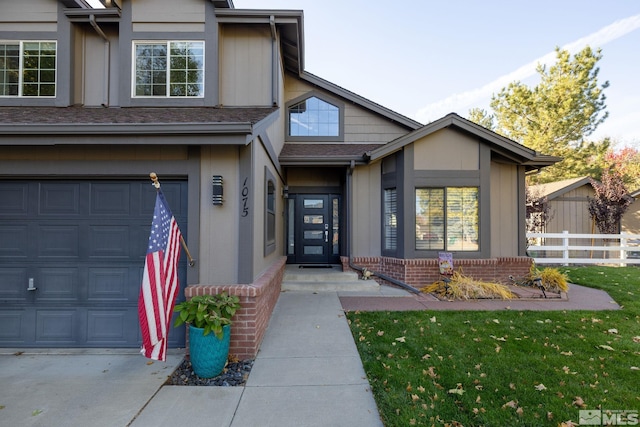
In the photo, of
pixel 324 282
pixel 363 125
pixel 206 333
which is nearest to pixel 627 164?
pixel 363 125

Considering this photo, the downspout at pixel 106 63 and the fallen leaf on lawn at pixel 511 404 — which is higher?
the downspout at pixel 106 63

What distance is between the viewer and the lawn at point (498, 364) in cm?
286

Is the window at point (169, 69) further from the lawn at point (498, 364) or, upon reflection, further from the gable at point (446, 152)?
the lawn at point (498, 364)

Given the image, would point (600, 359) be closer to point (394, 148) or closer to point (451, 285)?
point (451, 285)

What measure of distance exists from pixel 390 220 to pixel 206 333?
5.82 m

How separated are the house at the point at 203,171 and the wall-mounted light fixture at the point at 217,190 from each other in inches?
0.8

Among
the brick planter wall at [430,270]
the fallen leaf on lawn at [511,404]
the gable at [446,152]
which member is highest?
the gable at [446,152]

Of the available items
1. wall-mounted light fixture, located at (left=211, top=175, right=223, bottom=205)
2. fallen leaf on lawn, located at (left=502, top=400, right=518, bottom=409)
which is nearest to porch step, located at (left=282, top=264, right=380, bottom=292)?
wall-mounted light fixture, located at (left=211, top=175, right=223, bottom=205)

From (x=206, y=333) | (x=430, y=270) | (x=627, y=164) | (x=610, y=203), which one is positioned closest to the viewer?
(x=206, y=333)

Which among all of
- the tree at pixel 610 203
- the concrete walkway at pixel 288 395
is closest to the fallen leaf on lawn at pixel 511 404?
the concrete walkway at pixel 288 395

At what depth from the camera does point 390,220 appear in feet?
26.8

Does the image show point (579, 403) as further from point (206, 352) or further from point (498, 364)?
point (206, 352)

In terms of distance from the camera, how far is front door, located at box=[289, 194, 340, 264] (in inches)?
376

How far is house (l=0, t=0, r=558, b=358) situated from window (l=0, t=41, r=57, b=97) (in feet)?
0.08
